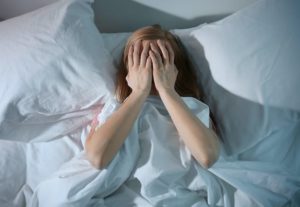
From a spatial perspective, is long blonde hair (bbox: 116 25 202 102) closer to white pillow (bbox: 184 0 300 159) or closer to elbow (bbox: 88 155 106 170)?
white pillow (bbox: 184 0 300 159)

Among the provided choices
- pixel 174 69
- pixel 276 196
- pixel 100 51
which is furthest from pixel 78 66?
pixel 276 196

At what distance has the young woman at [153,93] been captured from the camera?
2.63 feet

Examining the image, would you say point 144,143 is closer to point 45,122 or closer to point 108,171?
point 108,171

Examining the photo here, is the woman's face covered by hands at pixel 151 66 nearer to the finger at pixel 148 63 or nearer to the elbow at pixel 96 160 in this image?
the finger at pixel 148 63

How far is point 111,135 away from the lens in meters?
0.81

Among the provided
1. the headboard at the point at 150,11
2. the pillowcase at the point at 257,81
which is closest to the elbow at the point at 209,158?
the pillowcase at the point at 257,81

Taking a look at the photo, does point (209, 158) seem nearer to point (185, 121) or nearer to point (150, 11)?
point (185, 121)

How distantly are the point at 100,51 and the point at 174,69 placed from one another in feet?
0.77

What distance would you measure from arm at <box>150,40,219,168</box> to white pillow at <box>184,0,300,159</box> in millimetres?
111

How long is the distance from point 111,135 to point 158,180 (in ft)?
0.53

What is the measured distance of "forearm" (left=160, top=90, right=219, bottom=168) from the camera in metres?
0.79

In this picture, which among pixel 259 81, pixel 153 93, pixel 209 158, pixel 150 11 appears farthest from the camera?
pixel 150 11

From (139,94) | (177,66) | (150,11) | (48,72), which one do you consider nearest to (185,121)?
(139,94)

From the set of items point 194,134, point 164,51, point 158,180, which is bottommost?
point 158,180
